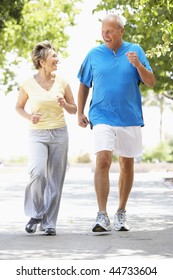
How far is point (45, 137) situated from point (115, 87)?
939mm

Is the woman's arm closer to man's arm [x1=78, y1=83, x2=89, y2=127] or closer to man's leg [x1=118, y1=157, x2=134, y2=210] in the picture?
man's arm [x1=78, y1=83, x2=89, y2=127]

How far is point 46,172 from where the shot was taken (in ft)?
37.4

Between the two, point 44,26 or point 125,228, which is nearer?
point 125,228

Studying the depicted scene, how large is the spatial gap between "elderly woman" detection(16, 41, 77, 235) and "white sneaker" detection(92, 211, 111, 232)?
0.47 m

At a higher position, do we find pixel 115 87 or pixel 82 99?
pixel 115 87

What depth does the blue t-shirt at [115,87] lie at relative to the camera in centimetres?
1134

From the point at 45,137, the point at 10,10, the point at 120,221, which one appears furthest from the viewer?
the point at 10,10

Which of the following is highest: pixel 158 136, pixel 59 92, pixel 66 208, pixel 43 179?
pixel 59 92

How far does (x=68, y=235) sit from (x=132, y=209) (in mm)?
4829

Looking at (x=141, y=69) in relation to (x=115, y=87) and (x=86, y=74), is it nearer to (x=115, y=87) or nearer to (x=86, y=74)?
(x=115, y=87)

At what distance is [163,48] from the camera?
1357 cm

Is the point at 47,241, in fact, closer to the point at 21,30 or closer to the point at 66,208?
the point at 66,208

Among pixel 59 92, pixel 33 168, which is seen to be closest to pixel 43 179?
pixel 33 168

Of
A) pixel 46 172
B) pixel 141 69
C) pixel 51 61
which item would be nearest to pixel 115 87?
pixel 141 69
